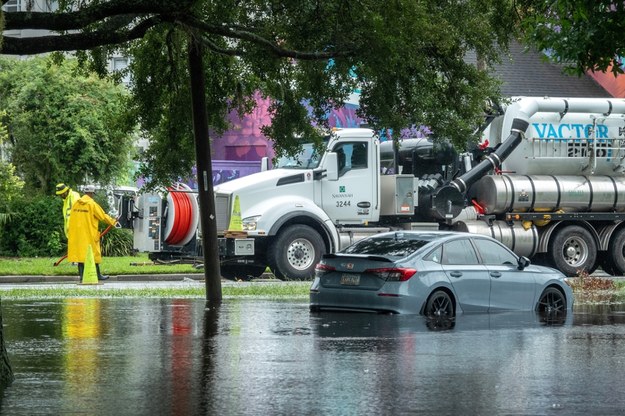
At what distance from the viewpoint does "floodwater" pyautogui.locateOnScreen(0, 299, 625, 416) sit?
9.84m

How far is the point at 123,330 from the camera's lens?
51.4 ft

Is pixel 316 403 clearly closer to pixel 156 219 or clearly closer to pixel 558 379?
pixel 558 379

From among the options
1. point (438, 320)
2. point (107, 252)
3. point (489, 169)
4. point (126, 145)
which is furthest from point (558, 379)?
point (126, 145)

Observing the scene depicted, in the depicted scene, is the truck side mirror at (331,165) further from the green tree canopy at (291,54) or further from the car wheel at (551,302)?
the car wheel at (551,302)

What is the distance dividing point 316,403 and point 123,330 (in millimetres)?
6295

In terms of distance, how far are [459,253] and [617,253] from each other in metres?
12.7

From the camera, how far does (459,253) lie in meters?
17.8

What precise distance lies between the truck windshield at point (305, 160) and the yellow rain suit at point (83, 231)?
400 centimetres

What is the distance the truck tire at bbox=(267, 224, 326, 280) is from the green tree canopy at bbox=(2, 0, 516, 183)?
13.3 feet

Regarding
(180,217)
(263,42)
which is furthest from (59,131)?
(263,42)

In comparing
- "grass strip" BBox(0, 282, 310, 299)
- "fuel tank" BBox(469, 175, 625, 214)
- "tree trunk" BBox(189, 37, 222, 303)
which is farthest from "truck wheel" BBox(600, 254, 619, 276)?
"tree trunk" BBox(189, 37, 222, 303)

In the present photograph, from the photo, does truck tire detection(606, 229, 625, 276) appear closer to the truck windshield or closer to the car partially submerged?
the truck windshield

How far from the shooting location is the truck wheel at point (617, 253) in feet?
96.5

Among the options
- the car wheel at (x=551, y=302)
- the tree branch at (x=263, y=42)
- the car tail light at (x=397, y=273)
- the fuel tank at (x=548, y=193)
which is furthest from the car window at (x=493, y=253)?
the fuel tank at (x=548, y=193)
